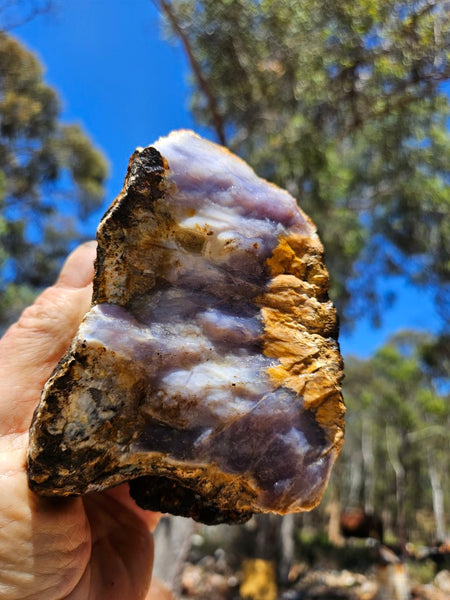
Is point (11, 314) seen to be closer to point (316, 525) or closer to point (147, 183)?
point (147, 183)

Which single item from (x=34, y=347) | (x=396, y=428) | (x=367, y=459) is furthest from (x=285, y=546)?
(x=367, y=459)

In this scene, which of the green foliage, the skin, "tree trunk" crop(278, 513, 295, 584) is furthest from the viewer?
the green foliage

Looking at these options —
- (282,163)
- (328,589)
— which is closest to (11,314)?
(282,163)

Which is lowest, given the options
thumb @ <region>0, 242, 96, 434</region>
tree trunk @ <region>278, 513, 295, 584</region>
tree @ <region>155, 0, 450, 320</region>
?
tree trunk @ <region>278, 513, 295, 584</region>

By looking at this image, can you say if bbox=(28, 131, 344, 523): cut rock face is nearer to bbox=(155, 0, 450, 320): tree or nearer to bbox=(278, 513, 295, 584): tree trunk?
bbox=(155, 0, 450, 320): tree

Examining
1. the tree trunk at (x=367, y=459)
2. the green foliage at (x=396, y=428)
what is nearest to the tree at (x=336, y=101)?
the green foliage at (x=396, y=428)

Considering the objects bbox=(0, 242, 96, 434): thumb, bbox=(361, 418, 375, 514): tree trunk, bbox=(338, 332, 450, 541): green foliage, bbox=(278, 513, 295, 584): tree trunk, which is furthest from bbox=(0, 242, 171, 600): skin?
bbox=(361, 418, 375, 514): tree trunk
